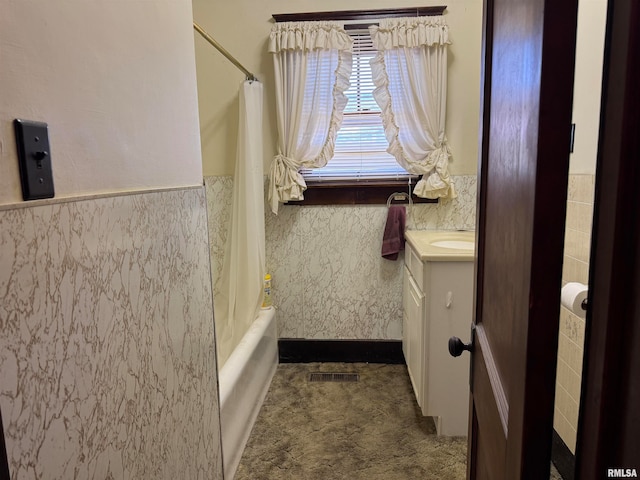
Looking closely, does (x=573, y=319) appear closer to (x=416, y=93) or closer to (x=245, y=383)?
(x=245, y=383)

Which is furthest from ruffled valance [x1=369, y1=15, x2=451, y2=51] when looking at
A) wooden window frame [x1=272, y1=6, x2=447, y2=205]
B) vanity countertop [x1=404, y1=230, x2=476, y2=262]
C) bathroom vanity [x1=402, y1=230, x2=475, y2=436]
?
bathroom vanity [x1=402, y1=230, x2=475, y2=436]

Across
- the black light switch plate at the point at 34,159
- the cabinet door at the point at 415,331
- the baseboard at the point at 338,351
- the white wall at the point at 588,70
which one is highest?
the white wall at the point at 588,70

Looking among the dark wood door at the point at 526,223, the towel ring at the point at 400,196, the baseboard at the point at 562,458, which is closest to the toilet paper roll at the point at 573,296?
the dark wood door at the point at 526,223

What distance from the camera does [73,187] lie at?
2.53ft

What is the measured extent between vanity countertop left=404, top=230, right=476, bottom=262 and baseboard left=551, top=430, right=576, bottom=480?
4.45 feet

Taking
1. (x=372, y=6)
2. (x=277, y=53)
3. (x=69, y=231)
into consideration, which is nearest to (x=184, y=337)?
(x=69, y=231)

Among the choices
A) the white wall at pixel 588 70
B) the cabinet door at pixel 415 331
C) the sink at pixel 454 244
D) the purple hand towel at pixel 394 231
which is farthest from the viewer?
the purple hand towel at pixel 394 231

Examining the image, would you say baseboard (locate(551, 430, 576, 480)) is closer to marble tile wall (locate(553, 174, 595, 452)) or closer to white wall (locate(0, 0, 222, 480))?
marble tile wall (locate(553, 174, 595, 452))

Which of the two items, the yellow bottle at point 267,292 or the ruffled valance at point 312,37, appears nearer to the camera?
the ruffled valance at point 312,37

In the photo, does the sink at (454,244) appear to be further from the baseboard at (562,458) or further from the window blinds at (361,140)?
the baseboard at (562,458)

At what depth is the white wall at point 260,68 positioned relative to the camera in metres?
2.57

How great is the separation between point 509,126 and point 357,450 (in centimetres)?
178

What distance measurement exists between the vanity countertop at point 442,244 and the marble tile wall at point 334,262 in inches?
4.0

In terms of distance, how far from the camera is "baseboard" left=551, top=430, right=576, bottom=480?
559mm
